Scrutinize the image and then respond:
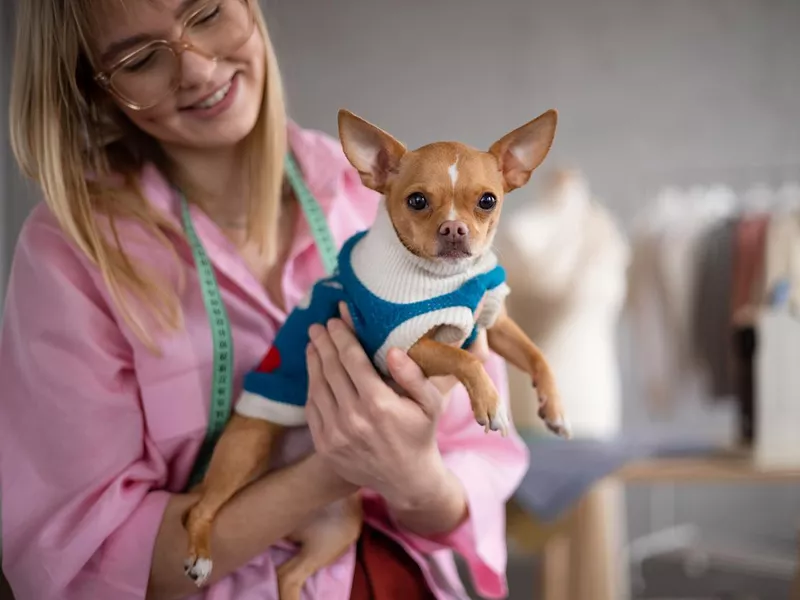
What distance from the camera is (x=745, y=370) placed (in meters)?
2.08

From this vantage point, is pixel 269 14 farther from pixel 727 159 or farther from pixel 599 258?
pixel 727 159

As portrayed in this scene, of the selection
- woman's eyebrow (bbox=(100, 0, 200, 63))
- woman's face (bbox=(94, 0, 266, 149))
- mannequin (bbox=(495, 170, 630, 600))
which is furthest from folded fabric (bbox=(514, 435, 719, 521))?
woman's eyebrow (bbox=(100, 0, 200, 63))

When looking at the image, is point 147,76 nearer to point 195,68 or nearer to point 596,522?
point 195,68

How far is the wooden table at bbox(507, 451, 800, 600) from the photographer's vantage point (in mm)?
1946

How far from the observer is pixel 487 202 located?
746 mm

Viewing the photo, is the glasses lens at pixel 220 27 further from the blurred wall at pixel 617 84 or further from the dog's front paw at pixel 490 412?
the blurred wall at pixel 617 84

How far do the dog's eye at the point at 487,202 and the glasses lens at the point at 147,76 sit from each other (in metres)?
0.37

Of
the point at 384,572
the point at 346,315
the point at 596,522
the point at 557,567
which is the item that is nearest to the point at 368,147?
the point at 346,315

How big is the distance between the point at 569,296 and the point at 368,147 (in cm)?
157

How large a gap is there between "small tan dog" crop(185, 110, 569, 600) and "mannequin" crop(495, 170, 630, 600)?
1.31 metres

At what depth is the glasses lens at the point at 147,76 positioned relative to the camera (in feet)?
2.91

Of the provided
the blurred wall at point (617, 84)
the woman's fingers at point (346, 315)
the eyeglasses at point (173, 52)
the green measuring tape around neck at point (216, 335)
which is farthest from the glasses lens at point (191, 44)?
the blurred wall at point (617, 84)

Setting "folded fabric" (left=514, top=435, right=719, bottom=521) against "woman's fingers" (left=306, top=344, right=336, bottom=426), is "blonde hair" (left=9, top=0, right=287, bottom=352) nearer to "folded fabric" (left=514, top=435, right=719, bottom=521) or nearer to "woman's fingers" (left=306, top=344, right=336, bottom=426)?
"woman's fingers" (left=306, top=344, right=336, bottom=426)

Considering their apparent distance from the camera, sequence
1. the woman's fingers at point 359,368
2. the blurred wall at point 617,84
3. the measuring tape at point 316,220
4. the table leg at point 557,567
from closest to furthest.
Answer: the woman's fingers at point 359,368
the measuring tape at point 316,220
the table leg at point 557,567
the blurred wall at point 617,84
